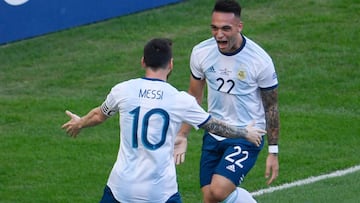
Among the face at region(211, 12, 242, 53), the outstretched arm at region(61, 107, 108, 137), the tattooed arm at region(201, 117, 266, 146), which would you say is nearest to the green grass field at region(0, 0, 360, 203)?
the face at region(211, 12, 242, 53)

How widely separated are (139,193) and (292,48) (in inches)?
417

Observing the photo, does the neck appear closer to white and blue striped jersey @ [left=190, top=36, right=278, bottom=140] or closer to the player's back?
the player's back

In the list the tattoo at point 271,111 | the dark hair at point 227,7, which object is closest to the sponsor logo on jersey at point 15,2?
the dark hair at point 227,7

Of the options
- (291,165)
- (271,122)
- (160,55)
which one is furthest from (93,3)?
(160,55)

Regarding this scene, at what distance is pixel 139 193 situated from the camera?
811 cm

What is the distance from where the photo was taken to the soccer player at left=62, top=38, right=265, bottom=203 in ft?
26.4

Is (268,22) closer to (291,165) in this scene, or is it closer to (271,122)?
(291,165)

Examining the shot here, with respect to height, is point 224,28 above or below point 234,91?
above

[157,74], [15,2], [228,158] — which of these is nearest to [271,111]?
[228,158]

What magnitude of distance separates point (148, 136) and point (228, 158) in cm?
174

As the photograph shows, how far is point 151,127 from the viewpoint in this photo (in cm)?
805

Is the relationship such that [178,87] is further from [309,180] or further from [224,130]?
[224,130]

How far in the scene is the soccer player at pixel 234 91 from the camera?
31.2ft

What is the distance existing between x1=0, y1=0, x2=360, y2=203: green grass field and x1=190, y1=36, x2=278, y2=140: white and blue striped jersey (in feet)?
6.19
